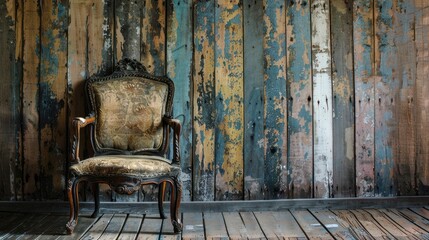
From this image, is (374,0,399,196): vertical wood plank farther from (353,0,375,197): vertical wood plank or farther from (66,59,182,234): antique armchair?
(66,59,182,234): antique armchair

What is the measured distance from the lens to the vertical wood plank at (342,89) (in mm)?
3127

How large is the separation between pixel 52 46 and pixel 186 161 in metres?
1.19

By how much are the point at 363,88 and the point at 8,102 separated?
2.44 meters

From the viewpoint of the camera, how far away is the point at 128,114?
2.85 metres

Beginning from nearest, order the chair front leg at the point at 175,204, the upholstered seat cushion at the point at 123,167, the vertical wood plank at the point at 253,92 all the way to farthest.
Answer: the upholstered seat cushion at the point at 123,167 < the chair front leg at the point at 175,204 < the vertical wood plank at the point at 253,92

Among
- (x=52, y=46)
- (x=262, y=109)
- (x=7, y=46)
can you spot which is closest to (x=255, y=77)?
(x=262, y=109)

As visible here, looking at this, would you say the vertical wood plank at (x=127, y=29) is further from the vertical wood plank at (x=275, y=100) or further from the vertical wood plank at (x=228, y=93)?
the vertical wood plank at (x=275, y=100)

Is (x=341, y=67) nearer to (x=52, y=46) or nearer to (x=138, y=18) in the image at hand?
(x=138, y=18)

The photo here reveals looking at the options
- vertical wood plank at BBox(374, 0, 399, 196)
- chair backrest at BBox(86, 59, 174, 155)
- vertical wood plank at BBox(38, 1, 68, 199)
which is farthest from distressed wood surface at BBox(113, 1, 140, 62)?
vertical wood plank at BBox(374, 0, 399, 196)

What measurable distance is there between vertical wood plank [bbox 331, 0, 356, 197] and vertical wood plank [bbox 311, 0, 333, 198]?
0.12 ft

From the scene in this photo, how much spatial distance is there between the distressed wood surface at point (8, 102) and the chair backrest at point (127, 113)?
1.82 ft

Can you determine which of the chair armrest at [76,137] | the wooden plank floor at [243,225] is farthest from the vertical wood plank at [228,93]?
the chair armrest at [76,137]

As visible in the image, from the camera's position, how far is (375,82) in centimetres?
315

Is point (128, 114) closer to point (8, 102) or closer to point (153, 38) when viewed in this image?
point (153, 38)
